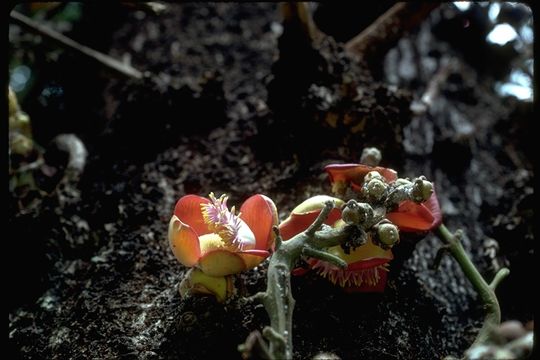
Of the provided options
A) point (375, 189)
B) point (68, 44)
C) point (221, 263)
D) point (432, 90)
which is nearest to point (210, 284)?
point (221, 263)

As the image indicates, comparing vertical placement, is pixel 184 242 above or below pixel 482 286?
above

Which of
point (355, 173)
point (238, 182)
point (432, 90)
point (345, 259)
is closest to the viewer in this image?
point (345, 259)

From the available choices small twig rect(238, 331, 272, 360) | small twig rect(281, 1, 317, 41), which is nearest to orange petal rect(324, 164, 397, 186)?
small twig rect(238, 331, 272, 360)

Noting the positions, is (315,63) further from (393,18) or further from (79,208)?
(79,208)

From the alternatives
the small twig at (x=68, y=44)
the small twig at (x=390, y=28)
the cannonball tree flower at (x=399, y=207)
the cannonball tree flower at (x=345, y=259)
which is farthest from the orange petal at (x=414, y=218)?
the small twig at (x=68, y=44)

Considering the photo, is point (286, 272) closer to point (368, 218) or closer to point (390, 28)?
point (368, 218)

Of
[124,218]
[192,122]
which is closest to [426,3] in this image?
[192,122]

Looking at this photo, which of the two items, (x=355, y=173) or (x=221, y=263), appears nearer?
(x=221, y=263)

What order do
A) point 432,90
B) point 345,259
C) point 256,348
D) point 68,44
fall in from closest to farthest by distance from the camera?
point 256,348 → point 345,259 → point 68,44 → point 432,90
